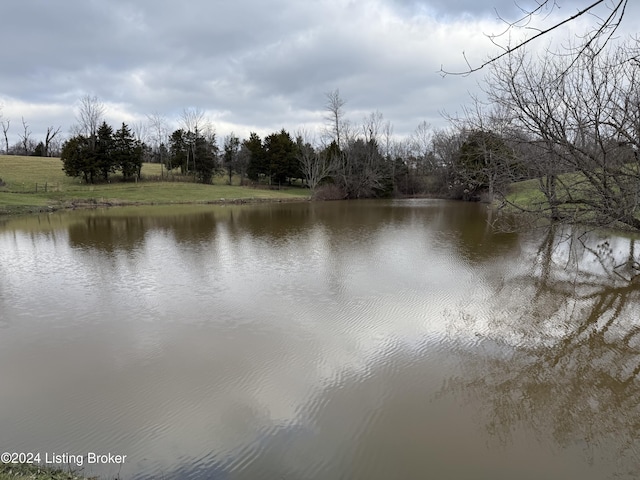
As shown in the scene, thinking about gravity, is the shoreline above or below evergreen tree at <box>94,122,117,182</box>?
below

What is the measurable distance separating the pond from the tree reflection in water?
2 centimetres

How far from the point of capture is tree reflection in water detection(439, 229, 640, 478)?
3596mm

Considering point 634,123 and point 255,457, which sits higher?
point 634,123

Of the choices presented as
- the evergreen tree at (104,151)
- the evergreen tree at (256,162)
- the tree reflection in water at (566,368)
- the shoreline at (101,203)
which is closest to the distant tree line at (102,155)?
the evergreen tree at (104,151)

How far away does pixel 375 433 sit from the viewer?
358 cm

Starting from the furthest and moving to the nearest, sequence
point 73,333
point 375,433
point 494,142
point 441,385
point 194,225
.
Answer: point 194,225
point 494,142
point 73,333
point 441,385
point 375,433

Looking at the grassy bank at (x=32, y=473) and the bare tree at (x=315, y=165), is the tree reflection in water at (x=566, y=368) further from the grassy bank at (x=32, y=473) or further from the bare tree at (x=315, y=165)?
the bare tree at (x=315, y=165)

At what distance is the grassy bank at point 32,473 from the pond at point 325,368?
0.25 meters

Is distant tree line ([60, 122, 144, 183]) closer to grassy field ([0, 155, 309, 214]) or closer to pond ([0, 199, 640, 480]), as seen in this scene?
grassy field ([0, 155, 309, 214])

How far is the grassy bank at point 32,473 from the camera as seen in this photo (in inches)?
103

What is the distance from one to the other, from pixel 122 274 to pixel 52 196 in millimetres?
23570

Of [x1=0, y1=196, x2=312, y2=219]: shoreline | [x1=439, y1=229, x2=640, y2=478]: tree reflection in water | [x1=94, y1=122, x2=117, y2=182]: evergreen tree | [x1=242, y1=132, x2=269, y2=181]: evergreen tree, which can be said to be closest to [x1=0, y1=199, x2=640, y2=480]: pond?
[x1=439, y1=229, x2=640, y2=478]: tree reflection in water

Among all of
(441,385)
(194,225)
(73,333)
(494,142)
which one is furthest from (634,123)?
(194,225)

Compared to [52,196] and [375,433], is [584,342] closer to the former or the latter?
[375,433]
